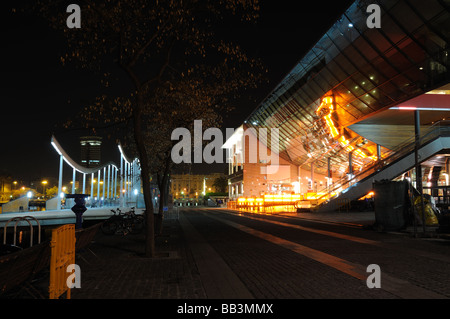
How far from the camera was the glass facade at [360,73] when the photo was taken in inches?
1171

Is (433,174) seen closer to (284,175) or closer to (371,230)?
(371,230)

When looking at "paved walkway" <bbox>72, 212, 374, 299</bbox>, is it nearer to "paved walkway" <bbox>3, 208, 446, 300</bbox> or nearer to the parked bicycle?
"paved walkway" <bbox>3, 208, 446, 300</bbox>

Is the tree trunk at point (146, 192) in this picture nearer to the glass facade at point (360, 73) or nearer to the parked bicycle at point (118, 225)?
the parked bicycle at point (118, 225)

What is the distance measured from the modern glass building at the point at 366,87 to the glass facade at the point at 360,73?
0.07 m

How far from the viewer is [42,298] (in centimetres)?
565

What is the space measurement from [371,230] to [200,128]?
9.26 metres

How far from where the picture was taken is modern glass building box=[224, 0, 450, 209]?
1186 inches

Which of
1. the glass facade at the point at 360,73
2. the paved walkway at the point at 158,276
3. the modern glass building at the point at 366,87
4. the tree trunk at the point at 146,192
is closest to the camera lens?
the paved walkway at the point at 158,276

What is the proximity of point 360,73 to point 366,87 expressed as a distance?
1.67 meters

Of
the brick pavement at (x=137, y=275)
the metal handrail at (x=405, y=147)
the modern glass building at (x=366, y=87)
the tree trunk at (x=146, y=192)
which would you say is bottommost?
the brick pavement at (x=137, y=275)

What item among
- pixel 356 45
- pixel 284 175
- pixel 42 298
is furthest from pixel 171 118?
pixel 284 175

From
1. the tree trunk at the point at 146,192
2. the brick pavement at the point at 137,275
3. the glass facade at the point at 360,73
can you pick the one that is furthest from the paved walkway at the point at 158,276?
the glass facade at the point at 360,73

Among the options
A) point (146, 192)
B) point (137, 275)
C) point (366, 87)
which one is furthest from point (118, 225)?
point (366, 87)

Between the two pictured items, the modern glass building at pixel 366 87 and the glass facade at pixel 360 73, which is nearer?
the glass facade at pixel 360 73
